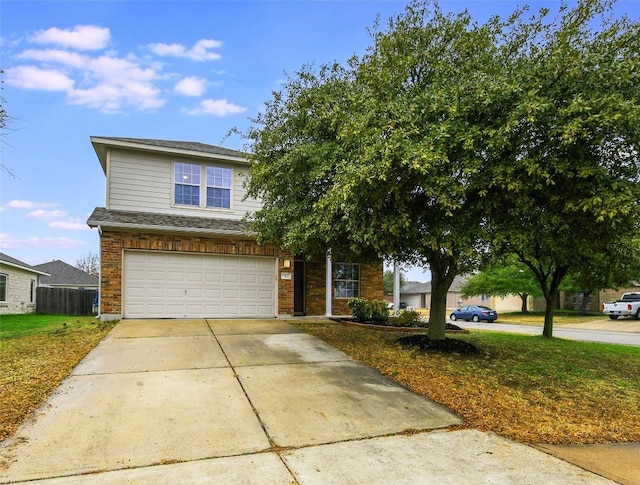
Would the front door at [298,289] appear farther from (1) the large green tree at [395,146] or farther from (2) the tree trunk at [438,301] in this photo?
(2) the tree trunk at [438,301]

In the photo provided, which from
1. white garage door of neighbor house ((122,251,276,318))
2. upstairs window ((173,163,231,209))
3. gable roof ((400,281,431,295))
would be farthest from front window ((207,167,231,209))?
gable roof ((400,281,431,295))

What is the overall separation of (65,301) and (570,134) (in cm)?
2108

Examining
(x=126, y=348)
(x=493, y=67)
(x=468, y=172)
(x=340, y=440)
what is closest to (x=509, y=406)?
(x=340, y=440)

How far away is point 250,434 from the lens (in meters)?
4.28

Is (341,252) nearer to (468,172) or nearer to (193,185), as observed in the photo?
(468,172)

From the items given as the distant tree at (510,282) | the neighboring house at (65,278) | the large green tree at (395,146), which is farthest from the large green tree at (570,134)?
the neighboring house at (65,278)

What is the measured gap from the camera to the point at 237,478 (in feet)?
11.1

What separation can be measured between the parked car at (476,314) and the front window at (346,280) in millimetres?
17150

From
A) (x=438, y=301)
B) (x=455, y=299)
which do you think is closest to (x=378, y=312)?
(x=438, y=301)

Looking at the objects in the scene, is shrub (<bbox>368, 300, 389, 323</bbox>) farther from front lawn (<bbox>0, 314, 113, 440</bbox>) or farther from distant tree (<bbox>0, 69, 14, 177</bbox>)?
distant tree (<bbox>0, 69, 14, 177</bbox>)

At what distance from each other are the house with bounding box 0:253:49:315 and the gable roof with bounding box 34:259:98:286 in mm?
6961

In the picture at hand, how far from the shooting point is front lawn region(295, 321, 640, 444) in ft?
15.7

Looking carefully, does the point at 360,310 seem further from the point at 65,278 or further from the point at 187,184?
the point at 65,278

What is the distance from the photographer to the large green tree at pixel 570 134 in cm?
525
